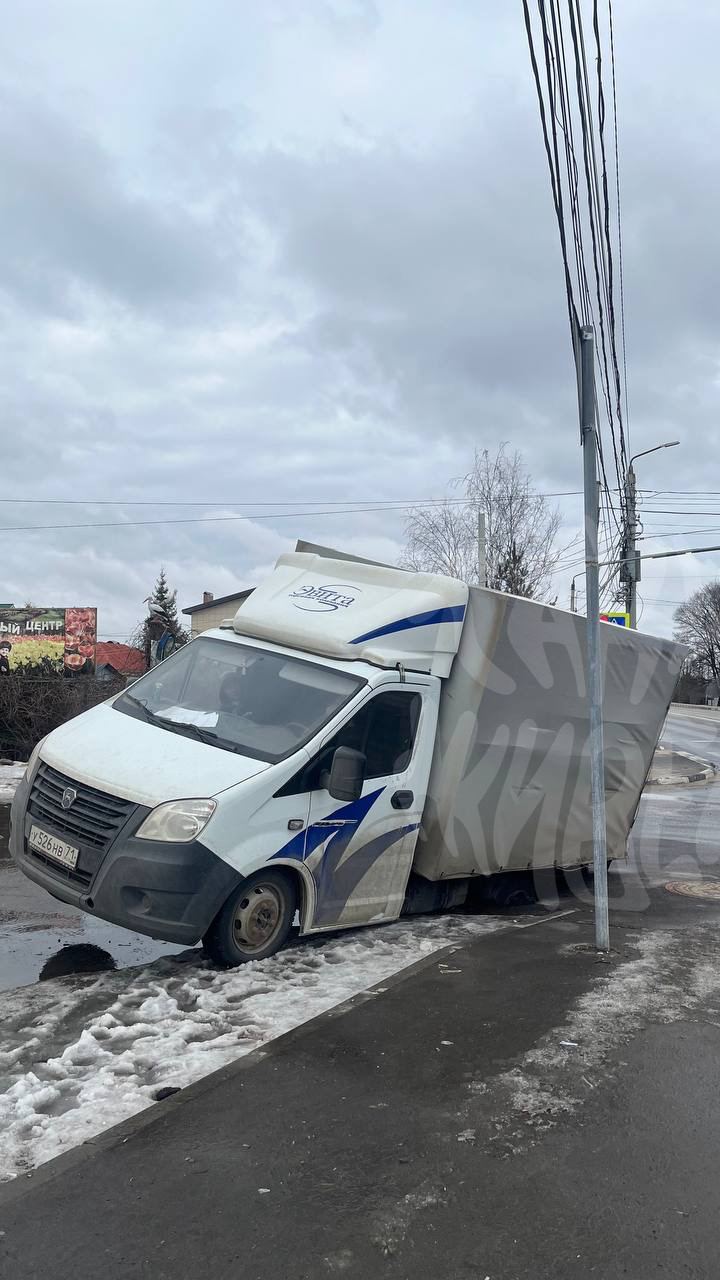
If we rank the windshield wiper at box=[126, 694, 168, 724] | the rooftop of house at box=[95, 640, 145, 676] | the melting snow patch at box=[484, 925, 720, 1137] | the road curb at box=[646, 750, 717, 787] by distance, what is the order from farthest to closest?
the rooftop of house at box=[95, 640, 145, 676] < the road curb at box=[646, 750, 717, 787] < the windshield wiper at box=[126, 694, 168, 724] < the melting snow patch at box=[484, 925, 720, 1137]

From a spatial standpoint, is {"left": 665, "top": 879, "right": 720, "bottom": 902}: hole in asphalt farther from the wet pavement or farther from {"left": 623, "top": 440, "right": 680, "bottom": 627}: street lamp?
{"left": 623, "top": 440, "right": 680, "bottom": 627}: street lamp

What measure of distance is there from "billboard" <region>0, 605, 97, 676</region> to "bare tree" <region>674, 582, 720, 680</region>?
95707mm

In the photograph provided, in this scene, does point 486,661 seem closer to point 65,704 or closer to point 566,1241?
point 566,1241

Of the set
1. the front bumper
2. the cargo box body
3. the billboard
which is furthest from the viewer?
the billboard

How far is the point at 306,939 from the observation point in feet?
21.7

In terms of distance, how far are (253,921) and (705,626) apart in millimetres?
118514

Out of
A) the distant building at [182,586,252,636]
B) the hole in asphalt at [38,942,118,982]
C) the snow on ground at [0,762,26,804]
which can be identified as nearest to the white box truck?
the hole in asphalt at [38,942,118,982]

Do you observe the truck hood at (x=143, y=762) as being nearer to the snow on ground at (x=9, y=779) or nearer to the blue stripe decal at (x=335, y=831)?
the blue stripe decal at (x=335, y=831)

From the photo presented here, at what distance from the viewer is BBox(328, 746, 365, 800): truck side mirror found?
238 inches

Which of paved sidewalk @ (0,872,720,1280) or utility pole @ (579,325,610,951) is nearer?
paved sidewalk @ (0,872,720,1280)

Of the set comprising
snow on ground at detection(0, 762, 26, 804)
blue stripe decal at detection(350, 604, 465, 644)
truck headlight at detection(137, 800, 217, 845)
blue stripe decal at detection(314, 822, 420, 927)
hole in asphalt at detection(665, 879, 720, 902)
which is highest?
blue stripe decal at detection(350, 604, 465, 644)

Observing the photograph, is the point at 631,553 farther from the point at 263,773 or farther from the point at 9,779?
the point at 263,773

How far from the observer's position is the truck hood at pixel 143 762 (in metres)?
5.59

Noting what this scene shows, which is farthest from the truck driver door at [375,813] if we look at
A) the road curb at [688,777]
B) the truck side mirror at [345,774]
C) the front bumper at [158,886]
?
the road curb at [688,777]
